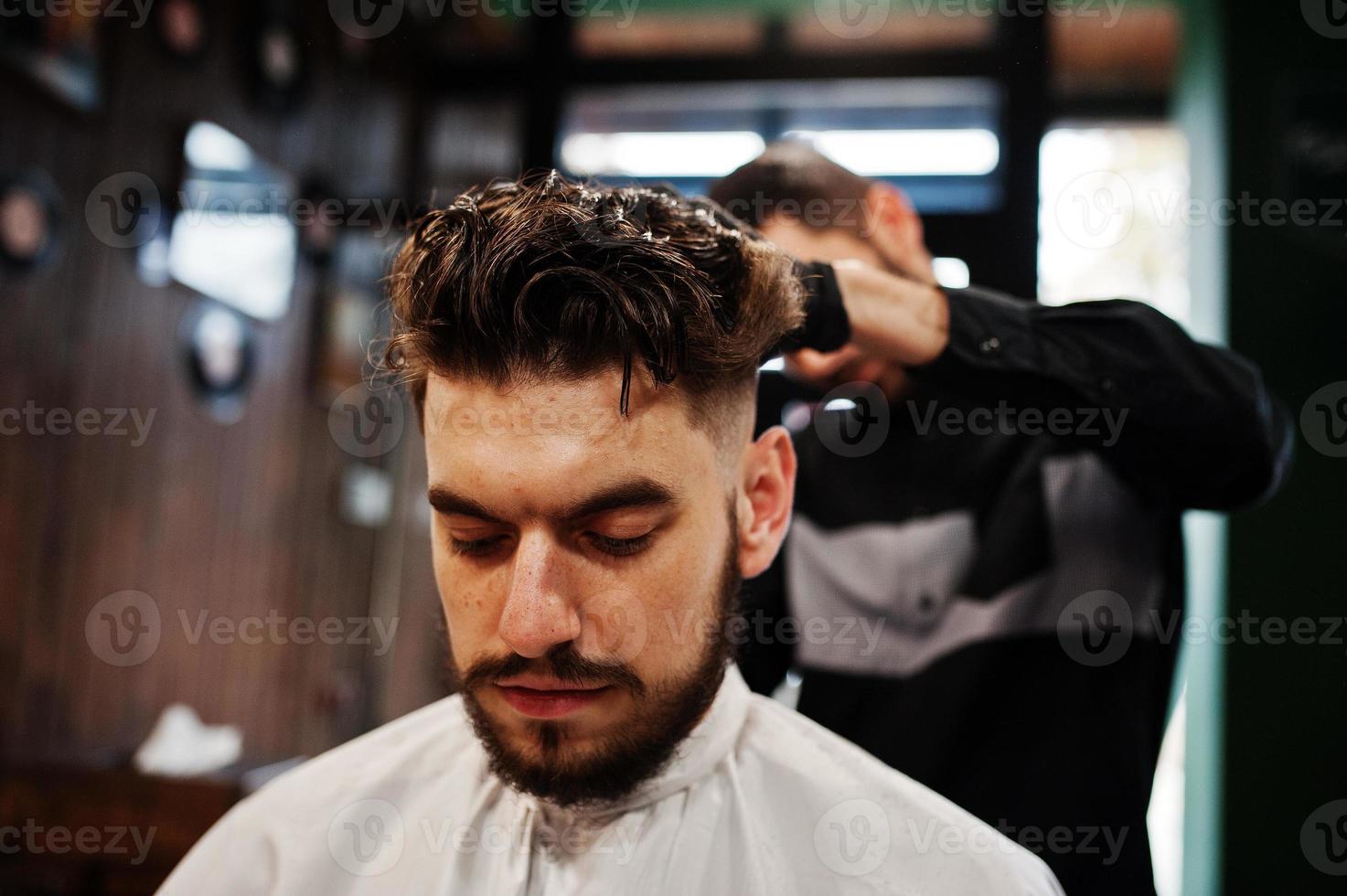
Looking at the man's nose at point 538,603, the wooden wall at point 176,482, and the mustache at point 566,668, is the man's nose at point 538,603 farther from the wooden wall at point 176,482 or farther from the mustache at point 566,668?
the wooden wall at point 176,482

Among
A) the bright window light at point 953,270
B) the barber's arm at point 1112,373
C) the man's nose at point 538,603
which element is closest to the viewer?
the man's nose at point 538,603

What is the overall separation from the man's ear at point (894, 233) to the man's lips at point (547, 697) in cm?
74

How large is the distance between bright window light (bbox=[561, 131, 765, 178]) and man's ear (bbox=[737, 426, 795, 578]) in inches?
18.6

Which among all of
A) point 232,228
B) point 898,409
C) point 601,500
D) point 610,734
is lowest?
point 610,734

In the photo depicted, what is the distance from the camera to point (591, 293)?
1071mm

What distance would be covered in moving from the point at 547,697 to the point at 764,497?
36 cm

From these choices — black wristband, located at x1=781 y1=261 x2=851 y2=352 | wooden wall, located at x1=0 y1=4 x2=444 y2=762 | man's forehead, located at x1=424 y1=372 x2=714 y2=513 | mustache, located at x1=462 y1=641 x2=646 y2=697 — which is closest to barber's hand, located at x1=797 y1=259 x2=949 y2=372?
black wristband, located at x1=781 y1=261 x2=851 y2=352

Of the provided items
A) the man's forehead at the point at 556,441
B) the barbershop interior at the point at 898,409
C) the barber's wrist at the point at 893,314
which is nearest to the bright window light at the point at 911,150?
the barbershop interior at the point at 898,409

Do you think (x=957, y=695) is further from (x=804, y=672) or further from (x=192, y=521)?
(x=192, y=521)

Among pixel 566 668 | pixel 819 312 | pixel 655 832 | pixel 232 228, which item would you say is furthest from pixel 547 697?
pixel 232 228

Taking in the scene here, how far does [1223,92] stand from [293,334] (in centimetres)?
304

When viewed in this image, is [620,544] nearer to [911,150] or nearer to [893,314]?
[893,314]

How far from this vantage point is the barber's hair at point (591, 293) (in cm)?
107

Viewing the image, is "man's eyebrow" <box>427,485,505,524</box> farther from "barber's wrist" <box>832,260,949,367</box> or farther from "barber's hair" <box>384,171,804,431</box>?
"barber's wrist" <box>832,260,949,367</box>
